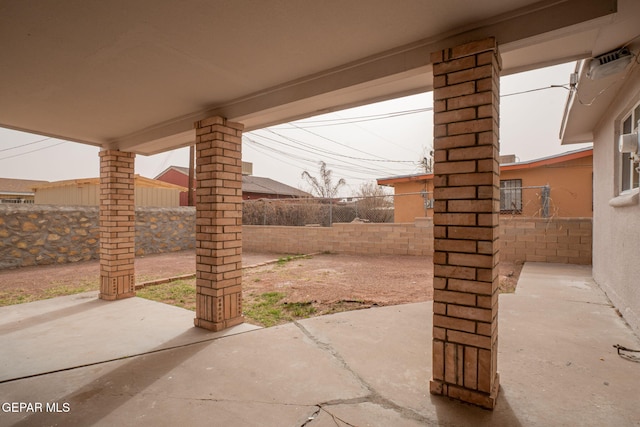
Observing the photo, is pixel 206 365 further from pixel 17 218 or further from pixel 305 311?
pixel 17 218

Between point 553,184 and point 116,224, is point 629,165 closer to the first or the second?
point 116,224

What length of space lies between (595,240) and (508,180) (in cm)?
794

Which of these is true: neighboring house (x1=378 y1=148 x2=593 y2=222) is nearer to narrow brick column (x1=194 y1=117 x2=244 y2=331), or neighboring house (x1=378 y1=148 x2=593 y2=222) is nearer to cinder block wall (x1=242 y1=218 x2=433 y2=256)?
cinder block wall (x1=242 y1=218 x2=433 y2=256)

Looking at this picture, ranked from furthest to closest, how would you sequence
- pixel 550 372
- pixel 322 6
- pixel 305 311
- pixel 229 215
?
1. pixel 305 311
2. pixel 229 215
3. pixel 550 372
4. pixel 322 6

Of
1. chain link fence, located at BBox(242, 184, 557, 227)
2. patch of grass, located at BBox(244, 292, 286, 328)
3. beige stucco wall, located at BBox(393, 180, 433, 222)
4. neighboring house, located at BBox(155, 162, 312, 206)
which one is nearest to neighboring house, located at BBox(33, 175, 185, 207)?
chain link fence, located at BBox(242, 184, 557, 227)

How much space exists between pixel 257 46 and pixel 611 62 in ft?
9.15

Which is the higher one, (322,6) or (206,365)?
(322,6)

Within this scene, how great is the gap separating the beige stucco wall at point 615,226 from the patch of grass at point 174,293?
522 centimetres

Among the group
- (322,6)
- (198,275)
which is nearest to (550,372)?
(322,6)

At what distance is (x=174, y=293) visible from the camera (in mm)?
5617

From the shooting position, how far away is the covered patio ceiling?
1924 millimetres

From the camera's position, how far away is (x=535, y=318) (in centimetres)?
387

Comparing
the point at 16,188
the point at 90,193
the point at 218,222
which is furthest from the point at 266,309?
the point at 16,188

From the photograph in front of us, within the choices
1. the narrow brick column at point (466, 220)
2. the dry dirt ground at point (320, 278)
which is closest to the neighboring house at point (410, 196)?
the dry dirt ground at point (320, 278)
